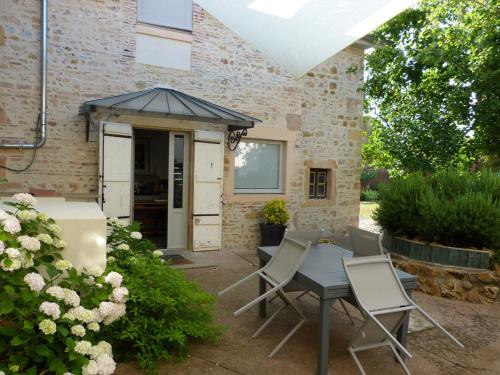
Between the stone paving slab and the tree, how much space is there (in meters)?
4.38

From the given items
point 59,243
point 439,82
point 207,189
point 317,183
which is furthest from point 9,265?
point 439,82

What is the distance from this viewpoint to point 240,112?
21.7 ft

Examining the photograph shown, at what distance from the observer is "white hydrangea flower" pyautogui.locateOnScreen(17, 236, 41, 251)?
6.54ft

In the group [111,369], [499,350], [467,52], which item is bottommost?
[499,350]

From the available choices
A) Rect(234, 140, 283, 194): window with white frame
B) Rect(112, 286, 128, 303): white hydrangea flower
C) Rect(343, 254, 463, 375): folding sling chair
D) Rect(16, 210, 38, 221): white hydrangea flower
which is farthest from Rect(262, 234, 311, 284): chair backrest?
Rect(234, 140, 283, 194): window with white frame

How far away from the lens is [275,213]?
6.71 m

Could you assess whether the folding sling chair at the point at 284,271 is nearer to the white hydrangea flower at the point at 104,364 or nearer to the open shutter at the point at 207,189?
the white hydrangea flower at the point at 104,364

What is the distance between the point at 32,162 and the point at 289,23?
390cm

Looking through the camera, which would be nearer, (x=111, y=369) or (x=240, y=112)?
(x=111, y=369)

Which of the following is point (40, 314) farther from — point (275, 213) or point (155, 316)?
point (275, 213)

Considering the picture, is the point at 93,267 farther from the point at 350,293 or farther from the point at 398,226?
the point at 398,226

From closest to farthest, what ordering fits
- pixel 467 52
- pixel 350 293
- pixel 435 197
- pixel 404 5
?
1. pixel 350 293
2. pixel 404 5
3. pixel 435 197
4. pixel 467 52

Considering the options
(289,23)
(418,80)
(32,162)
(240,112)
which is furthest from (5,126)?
(418,80)

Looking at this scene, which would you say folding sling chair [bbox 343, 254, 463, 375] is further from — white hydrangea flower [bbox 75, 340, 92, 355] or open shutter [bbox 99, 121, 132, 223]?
open shutter [bbox 99, 121, 132, 223]
